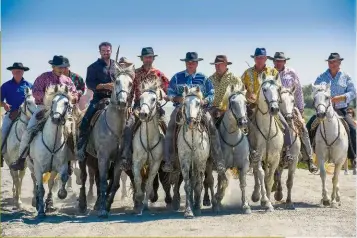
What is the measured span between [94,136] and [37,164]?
3.99 ft

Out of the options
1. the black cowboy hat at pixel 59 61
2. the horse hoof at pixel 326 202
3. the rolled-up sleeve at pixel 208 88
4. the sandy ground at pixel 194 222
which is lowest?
the sandy ground at pixel 194 222

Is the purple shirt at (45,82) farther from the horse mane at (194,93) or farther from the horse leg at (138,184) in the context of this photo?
the horse mane at (194,93)

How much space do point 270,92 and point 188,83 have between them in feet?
5.17

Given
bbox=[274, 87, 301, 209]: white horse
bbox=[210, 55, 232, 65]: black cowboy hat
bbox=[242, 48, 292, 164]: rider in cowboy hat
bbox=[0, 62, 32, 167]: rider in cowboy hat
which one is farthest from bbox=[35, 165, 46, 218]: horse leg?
bbox=[274, 87, 301, 209]: white horse

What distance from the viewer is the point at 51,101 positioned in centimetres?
1023

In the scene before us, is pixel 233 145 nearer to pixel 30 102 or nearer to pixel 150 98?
pixel 150 98

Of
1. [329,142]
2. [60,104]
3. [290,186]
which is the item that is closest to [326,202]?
[290,186]

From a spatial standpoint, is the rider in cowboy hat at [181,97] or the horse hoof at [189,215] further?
the rider in cowboy hat at [181,97]

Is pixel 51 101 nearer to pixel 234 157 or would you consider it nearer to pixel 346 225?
pixel 234 157

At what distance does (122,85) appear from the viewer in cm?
988

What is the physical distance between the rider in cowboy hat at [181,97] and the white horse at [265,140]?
2.97 ft

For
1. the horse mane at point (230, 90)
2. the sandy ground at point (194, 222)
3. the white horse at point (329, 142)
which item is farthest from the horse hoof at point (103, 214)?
the white horse at point (329, 142)

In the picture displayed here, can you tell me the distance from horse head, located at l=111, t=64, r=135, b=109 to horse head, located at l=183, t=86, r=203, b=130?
3.51 feet

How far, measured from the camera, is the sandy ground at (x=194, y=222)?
337 inches
